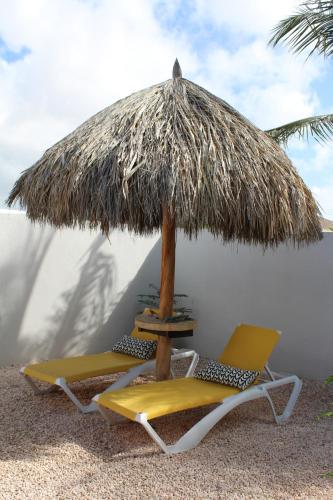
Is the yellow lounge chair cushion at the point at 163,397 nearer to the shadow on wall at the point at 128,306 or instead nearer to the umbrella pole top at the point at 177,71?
the umbrella pole top at the point at 177,71

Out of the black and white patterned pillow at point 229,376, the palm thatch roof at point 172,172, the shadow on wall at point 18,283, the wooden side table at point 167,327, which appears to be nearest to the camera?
the palm thatch roof at point 172,172

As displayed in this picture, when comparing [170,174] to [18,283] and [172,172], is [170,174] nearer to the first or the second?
[172,172]

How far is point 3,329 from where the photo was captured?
23.2ft

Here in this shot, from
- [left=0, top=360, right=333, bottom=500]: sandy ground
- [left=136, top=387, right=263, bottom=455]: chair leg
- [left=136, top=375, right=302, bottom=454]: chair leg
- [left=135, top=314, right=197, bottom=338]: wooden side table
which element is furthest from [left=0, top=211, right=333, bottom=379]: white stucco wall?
[left=136, top=387, right=263, bottom=455]: chair leg

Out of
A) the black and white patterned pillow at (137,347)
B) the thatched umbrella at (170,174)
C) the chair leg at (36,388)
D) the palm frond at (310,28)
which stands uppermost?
the palm frond at (310,28)

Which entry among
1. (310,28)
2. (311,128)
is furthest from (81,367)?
(310,28)

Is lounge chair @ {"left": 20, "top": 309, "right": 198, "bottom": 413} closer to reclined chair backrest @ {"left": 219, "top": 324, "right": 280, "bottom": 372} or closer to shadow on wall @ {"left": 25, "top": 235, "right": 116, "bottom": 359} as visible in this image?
reclined chair backrest @ {"left": 219, "top": 324, "right": 280, "bottom": 372}

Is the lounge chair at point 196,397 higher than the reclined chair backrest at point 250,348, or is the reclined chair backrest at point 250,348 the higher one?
the reclined chair backrest at point 250,348

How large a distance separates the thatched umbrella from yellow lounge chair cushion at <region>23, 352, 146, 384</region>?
1.81ft

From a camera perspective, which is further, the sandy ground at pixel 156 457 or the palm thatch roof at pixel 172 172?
the palm thatch roof at pixel 172 172

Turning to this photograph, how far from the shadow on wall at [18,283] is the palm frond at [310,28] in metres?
4.73

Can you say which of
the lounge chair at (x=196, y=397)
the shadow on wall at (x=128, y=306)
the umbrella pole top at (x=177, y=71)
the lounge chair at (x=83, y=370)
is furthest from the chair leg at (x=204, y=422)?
the shadow on wall at (x=128, y=306)

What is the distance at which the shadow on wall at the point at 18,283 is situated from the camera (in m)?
7.08

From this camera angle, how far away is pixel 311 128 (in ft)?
24.7
